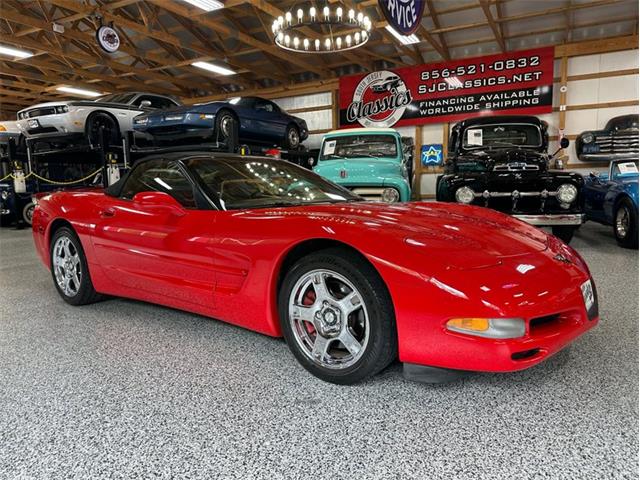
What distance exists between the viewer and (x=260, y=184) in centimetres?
277

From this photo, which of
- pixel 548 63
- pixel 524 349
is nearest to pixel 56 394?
pixel 524 349

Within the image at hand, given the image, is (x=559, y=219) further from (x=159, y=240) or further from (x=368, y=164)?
(x=159, y=240)

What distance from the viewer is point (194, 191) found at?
2520 mm

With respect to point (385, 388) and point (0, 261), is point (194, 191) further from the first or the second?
point (0, 261)

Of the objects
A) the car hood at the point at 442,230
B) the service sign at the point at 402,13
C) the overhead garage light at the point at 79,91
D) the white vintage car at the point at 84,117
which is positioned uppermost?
the overhead garage light at the point at 79,91

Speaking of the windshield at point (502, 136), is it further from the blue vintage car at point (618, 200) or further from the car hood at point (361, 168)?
the blue vintage car at point (618, 200)

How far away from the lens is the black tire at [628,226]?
17.6 feet

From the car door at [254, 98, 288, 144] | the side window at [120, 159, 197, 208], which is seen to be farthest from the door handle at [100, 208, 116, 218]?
the car door at [254, 98, 288, 144]

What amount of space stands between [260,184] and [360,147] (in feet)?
13.7

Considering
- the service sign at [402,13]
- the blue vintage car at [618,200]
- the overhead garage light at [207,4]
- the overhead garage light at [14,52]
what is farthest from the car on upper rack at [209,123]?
the overhead garage light at [14,52]

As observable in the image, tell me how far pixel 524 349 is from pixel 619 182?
5.72 m

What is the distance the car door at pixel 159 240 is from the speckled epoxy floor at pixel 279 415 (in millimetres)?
344

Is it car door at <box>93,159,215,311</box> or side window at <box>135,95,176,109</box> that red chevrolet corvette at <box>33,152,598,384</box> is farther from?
side window at <box>135,95,176,109</box>

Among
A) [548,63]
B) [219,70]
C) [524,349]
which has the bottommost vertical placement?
[524,349]
